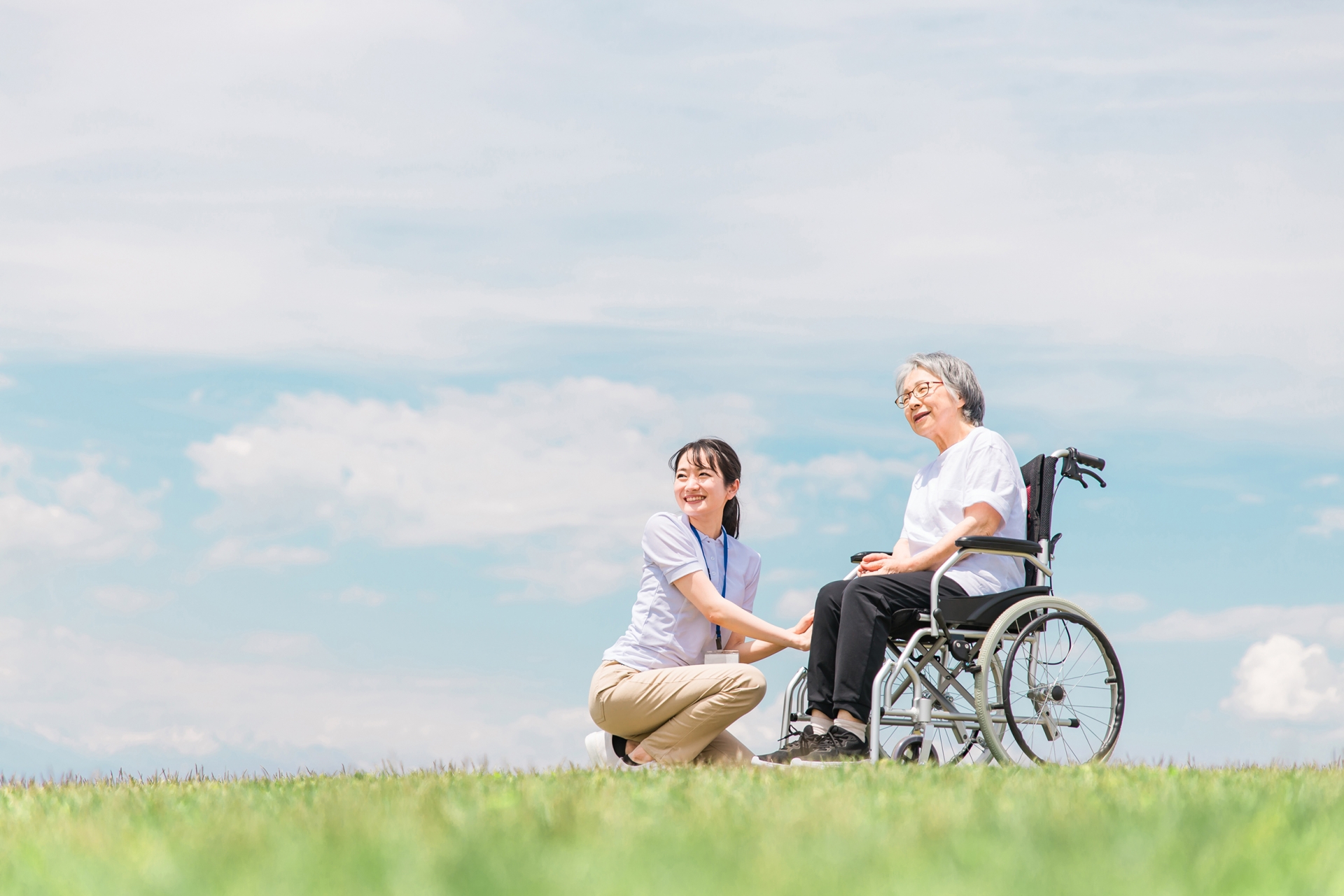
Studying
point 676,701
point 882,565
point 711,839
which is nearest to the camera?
point 711,839

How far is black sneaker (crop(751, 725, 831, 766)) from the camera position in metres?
5.09

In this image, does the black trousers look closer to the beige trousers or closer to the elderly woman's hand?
the elderly woman's hand

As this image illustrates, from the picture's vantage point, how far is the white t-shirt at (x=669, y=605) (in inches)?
212

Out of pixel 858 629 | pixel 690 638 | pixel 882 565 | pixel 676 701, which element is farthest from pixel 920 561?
pixel 676 701

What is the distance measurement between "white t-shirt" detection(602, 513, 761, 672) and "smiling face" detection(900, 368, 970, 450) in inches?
41.1

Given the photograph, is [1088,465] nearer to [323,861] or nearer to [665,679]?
[665,679]

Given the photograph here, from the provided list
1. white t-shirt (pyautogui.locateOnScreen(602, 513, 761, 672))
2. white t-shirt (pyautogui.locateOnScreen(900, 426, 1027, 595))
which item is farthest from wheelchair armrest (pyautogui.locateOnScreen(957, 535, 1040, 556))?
white t-shirt (pyautogui.locateOnScreen(602, 513, 761, 672))

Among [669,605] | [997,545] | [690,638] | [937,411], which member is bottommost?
[690,638]

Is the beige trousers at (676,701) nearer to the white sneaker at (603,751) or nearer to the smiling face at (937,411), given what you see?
the white sneaker at (603,751)

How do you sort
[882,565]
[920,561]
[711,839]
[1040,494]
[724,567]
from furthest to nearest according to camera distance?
[1040,494] < [882,565] < [724,567] < [920,561] < [711,839]

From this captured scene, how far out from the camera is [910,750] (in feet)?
17.4

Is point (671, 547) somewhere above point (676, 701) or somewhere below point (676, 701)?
above

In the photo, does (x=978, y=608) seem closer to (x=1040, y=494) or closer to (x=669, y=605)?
(x=1040, y=494)

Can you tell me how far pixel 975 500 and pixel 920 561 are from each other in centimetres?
35
